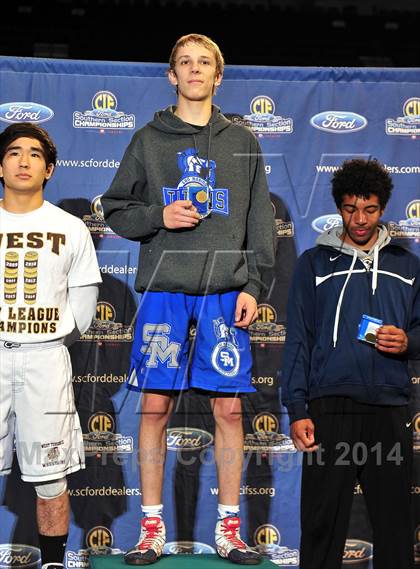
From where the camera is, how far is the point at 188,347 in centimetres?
333

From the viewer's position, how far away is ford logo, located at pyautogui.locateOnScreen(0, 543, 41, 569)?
12.3 feet

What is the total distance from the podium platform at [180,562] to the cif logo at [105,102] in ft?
5.67

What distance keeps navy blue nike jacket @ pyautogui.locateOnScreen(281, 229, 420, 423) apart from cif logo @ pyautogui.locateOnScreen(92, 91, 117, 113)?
115 cm

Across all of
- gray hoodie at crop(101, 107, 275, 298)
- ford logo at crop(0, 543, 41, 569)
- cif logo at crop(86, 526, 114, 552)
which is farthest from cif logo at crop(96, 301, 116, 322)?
ford logo at crop(0, 543, 41, 569)

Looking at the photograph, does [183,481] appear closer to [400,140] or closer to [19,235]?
[19,235]

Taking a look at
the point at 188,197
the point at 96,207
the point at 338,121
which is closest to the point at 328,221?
the point at 338,121

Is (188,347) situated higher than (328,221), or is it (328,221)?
(328,221)

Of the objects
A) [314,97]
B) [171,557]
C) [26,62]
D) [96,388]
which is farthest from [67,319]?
[314,97]

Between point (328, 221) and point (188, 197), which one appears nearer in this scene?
point (188, 197)

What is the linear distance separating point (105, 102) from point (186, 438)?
138 centimetres

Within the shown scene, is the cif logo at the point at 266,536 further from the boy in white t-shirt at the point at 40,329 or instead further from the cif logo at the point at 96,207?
the cif logo at the point at 96,207

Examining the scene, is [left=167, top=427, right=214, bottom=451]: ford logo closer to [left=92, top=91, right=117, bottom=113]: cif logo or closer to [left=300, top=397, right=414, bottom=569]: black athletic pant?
[left=300, top=397, right=414, bottom=569]: black athletic pant

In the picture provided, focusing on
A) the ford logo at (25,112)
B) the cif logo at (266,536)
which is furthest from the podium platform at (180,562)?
the ford logo at (25,112)

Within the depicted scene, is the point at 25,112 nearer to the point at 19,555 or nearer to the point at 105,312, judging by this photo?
the point at 105,312
